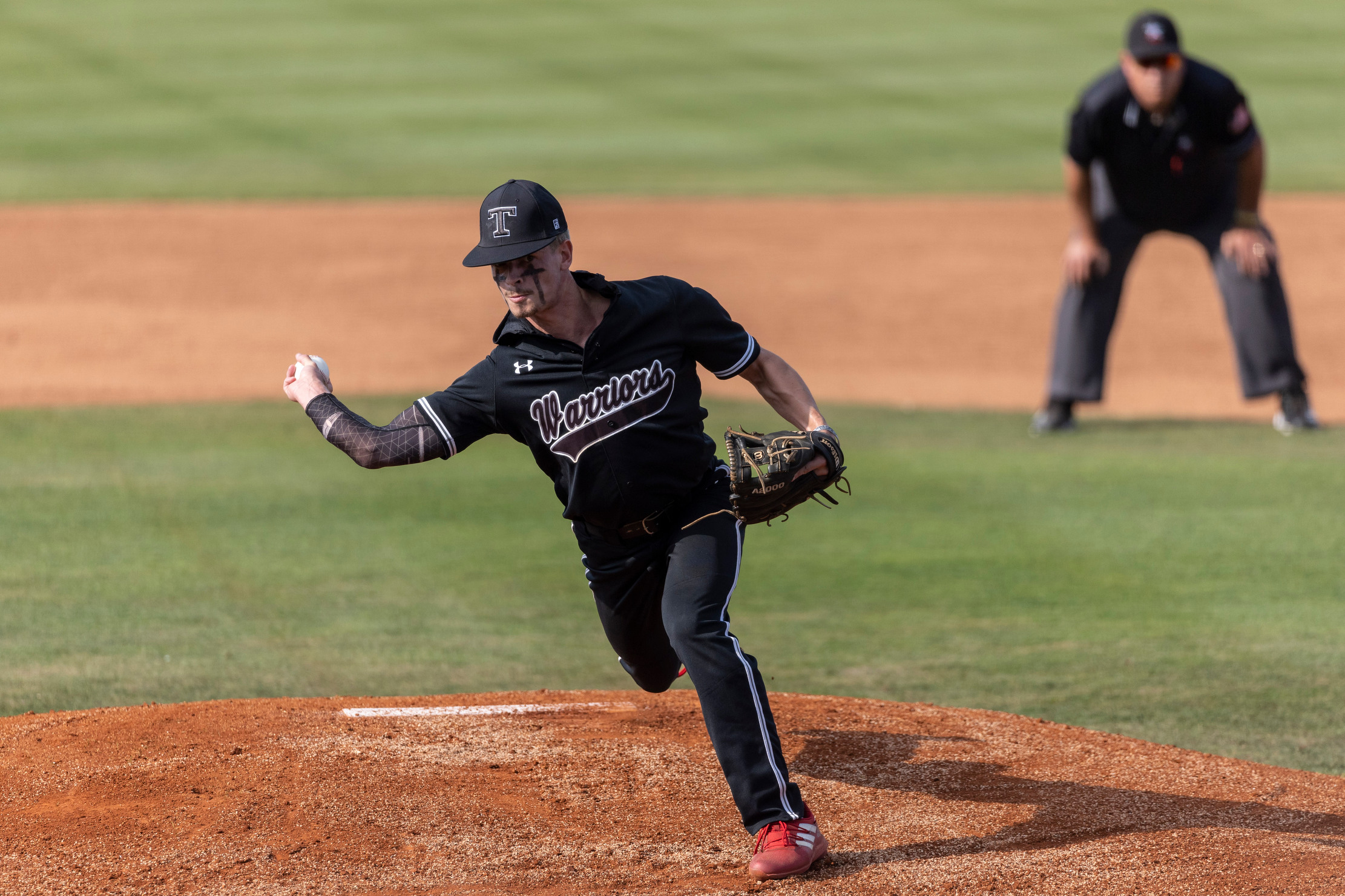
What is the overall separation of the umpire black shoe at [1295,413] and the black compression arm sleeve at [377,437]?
7444 millimetres

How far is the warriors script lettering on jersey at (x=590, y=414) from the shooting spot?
4453 mm

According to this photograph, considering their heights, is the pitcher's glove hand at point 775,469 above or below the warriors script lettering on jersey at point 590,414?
below

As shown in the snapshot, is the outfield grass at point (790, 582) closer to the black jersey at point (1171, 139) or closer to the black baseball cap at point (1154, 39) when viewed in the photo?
the black jersey at point (1171, 139)

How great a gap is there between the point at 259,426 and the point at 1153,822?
737 cm

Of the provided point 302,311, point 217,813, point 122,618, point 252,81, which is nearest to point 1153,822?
point 217,813

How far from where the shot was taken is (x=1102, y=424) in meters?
10.9

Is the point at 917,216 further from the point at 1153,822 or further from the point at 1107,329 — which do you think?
the point at 1153,822

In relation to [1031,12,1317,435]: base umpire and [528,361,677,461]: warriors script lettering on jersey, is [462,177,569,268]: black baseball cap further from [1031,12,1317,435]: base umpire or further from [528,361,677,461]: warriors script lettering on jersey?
[1031,12,1317,435]: base umpire

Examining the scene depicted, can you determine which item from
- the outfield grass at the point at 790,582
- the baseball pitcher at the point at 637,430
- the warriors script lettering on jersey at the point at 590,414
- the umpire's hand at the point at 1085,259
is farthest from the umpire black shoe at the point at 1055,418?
the warriors script lettering on jersey at the point at 590,414

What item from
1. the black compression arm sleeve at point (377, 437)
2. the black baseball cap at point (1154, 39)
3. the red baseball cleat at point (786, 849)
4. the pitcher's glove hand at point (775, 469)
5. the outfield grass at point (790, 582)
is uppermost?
the black baseball cap at point (1154, 39)

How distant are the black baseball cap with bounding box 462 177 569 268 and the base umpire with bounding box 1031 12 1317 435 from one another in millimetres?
6068

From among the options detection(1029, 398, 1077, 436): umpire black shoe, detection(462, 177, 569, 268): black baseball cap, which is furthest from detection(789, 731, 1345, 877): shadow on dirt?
detection(1029, 398, 1077, 436): umpire black shoe

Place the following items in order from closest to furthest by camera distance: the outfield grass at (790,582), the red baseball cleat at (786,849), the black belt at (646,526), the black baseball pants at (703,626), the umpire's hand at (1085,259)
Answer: the red baseball cleat at (786,849)
the black baseball pants at (703,626)
the black belt at (646,526)
the outfield grass at (790,582)
the umpire's hand at (1085,259)

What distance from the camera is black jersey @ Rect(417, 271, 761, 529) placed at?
14.6 ft
